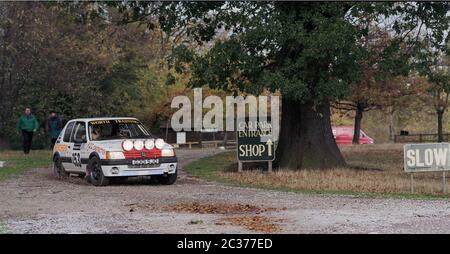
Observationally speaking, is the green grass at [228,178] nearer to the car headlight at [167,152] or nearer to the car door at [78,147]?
the car headlight at [167,152]

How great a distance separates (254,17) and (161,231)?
35.0 ft

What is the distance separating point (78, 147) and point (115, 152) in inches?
67.9

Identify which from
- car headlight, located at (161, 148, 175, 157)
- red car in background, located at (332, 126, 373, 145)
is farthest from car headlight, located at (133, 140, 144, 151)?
red car in background, located at (332, 126, 373, 145)

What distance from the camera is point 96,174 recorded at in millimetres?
16969

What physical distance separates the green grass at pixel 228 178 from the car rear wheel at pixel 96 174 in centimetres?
327

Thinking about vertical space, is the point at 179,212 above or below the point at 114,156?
below

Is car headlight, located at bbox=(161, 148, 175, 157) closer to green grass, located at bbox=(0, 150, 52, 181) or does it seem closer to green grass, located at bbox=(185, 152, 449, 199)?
green grass, located at bbox=(185, 152, 449, 199)

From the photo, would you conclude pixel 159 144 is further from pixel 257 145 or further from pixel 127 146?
pixel 257 145

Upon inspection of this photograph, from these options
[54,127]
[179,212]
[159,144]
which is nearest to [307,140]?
[159,144]

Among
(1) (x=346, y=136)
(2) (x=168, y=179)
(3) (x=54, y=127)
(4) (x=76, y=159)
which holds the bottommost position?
(2) (x=168, y=179)

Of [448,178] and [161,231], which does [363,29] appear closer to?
[448,178]

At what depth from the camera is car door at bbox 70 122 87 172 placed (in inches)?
696
